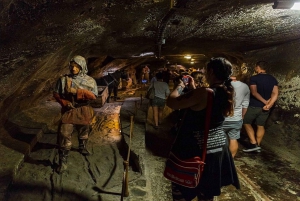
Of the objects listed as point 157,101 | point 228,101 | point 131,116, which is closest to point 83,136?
point 131,116

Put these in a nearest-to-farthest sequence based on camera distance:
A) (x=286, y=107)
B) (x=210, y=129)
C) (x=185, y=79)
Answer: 1. (x=210, y=129)
2. (x=185, y=79)
3. (x=286, y=107)

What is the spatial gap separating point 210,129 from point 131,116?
2.29m

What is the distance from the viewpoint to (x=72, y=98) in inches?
160

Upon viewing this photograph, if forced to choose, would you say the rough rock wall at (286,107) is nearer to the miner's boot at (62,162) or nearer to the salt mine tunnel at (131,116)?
the salt mine tunnel at (131,116)

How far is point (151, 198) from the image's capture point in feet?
10.4

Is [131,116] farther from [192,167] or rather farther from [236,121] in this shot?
[192,167]

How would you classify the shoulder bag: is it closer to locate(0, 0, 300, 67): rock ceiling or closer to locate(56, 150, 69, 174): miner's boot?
locate(0, 0, 300, 67): rock ceiling

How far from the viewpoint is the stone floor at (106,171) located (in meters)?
Answer: 3.38

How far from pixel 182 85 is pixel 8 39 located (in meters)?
2.59

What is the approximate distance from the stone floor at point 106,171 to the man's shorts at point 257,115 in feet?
2.51

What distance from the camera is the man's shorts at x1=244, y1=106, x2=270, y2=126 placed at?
5004 mm

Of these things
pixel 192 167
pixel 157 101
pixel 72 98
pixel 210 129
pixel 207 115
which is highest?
pixel 207 115

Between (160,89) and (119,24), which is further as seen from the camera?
(160,89)

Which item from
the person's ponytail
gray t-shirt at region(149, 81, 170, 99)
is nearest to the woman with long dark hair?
the person's ponytail
